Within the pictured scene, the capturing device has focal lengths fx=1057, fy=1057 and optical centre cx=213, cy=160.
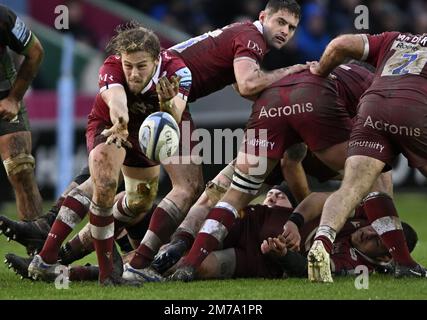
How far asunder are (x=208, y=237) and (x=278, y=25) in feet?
7.21

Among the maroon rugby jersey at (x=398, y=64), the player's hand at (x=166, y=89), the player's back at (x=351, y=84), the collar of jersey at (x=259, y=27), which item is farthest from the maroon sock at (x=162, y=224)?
the collar of jersey at (x=259, y=27)

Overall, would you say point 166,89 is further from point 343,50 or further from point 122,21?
point 122,21

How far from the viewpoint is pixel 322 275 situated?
7.35 m

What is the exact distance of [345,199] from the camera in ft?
24.5

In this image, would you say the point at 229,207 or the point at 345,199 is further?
the point at 229,207

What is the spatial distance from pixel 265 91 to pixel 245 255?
4.21ft

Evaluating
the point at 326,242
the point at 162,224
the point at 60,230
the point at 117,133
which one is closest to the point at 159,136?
the point at 117,133

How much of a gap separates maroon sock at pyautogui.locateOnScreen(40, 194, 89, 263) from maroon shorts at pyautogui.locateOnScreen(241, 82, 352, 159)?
1321 millimetres

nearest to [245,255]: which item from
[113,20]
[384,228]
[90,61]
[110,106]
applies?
[384,228]

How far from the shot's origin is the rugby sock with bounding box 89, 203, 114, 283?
23.9ft

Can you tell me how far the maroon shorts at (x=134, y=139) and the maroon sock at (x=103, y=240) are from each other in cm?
56

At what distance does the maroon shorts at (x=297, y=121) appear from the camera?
7977 millimetres

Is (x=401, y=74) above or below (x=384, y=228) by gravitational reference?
above
